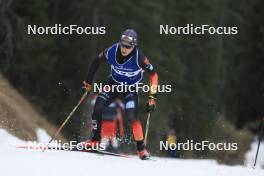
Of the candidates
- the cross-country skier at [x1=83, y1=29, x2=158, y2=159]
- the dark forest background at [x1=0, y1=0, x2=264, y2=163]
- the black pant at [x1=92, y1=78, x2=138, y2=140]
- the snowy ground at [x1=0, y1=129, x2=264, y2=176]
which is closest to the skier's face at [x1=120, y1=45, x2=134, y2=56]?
the cross-country skier at [x1=83, y1=29, x2=158, y2=159]

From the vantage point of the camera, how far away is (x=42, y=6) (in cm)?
2773

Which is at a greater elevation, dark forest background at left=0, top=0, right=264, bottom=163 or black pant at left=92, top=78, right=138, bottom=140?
dark forest background at left=0, top=0, right=264, bottom=163

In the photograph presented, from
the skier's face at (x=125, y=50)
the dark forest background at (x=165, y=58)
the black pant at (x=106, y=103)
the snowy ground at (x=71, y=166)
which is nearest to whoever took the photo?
the snowy ground at (x=71, y=166)

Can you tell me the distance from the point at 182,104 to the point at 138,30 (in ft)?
25.7

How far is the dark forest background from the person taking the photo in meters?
24.8

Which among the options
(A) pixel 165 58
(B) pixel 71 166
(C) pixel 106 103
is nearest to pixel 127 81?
(C) pixel 106 103

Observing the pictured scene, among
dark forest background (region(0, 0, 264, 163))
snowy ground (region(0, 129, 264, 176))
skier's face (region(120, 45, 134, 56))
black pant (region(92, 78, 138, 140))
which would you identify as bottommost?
snowy ground (region(0, 129, 264, 176))

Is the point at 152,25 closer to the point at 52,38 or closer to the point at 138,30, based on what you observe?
the point at 138,30

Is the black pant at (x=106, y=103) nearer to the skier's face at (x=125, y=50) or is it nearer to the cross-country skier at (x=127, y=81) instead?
the cross-country skier at (x=127, y=81)

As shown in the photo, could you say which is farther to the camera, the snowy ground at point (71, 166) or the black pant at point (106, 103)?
the black pant at point (106, 103)

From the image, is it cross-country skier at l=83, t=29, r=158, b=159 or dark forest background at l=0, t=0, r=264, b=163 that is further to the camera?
dark forest background at l=0, t=0, r=264, b=163

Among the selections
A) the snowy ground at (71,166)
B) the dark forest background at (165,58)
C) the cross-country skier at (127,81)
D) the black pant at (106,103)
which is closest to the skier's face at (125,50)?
the cross-country skier at (127,81)

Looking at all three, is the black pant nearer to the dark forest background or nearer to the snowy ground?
the snowy ground

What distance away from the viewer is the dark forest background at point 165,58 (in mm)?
24828
